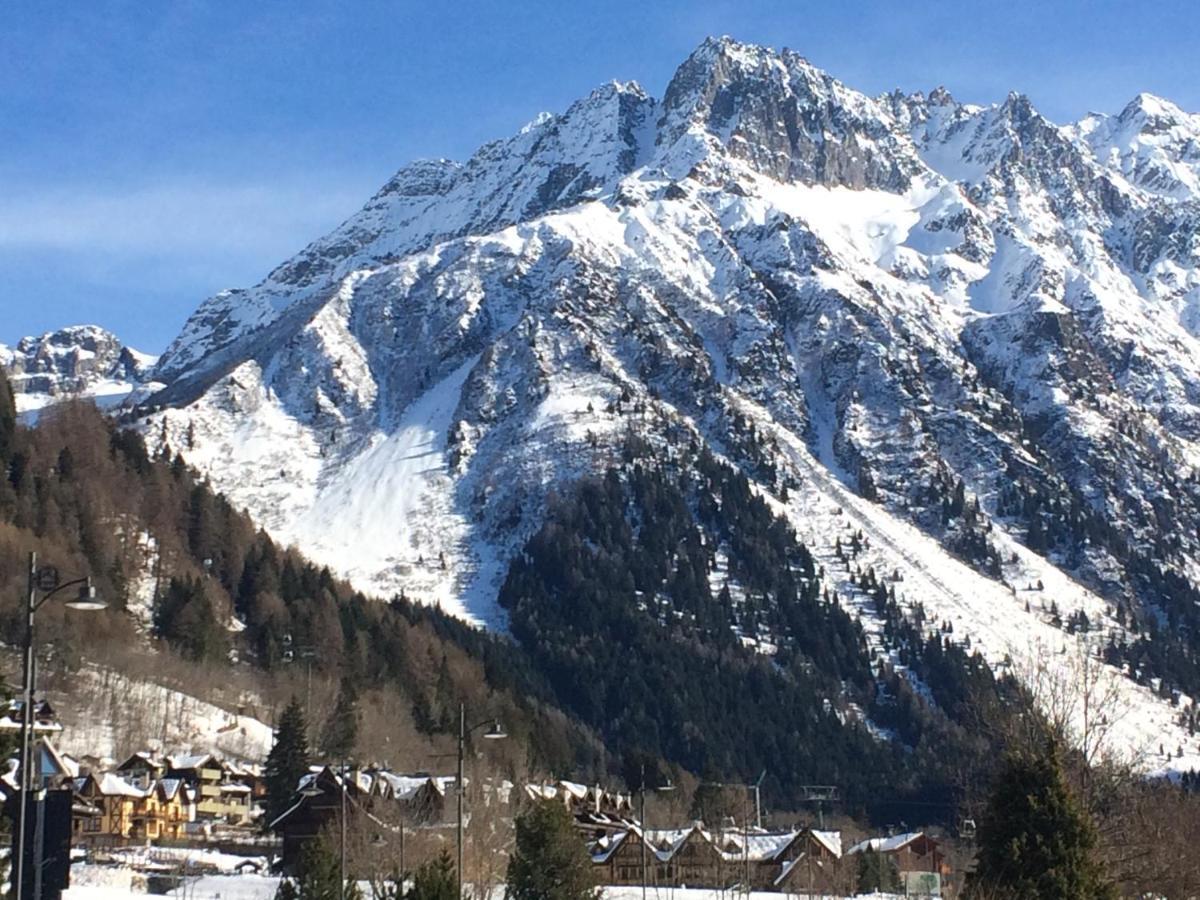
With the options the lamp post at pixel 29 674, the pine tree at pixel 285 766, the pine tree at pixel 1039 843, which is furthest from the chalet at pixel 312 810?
the lamp post at pixel 29 674

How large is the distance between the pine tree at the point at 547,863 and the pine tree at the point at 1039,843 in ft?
60.1

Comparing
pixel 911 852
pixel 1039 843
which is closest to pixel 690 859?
pixel 911 852

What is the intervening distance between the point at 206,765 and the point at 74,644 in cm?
1980

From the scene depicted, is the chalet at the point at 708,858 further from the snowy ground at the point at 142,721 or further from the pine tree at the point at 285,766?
the snowy ground at the point at 142,721

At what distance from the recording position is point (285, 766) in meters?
113

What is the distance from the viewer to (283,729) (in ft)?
378

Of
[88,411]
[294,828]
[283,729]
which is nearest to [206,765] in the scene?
[283,729]

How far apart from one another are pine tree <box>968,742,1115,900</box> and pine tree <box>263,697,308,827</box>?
73.1 meters

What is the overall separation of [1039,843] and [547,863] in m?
21.0

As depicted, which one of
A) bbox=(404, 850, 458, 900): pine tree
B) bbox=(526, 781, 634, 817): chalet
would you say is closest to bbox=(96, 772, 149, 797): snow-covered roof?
bbox=(526, 781, 634, 817): chalet

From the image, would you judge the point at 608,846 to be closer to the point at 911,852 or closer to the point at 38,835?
the point at 911,852

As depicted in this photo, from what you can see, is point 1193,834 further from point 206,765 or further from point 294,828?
point 206,765

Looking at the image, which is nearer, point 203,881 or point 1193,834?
point 1193,834

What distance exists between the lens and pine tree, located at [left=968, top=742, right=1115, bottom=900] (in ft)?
136
